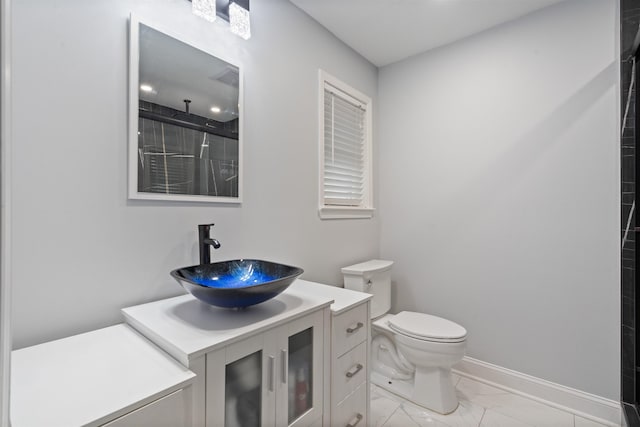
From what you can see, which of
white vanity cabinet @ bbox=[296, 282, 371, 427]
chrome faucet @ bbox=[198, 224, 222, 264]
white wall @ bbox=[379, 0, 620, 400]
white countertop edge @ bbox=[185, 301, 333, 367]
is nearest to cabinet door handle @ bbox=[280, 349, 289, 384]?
white countertop edge @ bbox=[185, 301, 333, 367]

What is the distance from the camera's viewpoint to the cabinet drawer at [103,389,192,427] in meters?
0.64

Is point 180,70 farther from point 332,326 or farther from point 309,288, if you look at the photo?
point 332,326

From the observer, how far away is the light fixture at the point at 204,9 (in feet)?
4.22

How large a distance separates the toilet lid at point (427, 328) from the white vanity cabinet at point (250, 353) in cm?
77

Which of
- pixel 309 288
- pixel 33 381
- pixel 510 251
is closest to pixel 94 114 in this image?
pixel 33 381

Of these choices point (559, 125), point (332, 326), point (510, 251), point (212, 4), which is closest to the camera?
point (332, 326)

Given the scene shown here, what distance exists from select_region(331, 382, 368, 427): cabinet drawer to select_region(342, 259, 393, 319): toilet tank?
71 centimetres

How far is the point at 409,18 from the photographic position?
76.3 inches

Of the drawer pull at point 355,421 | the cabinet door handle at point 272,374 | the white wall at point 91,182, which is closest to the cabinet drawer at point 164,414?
the cabinet door handle at point 272,374

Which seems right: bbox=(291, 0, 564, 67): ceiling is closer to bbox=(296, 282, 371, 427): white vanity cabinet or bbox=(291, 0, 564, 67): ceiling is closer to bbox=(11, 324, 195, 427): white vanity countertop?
bbox=(296, 282, 371, 427): white vanity cabinet

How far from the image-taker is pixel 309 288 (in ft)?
4.69

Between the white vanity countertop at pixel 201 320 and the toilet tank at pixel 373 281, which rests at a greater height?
the white vanity countertop at pixel 201 320

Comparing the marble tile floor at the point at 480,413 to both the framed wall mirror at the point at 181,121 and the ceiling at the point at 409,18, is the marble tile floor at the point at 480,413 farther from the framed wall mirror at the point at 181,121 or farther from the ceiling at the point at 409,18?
the ceiling at the point at 409,18

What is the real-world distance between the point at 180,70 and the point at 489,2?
1.89 metres
